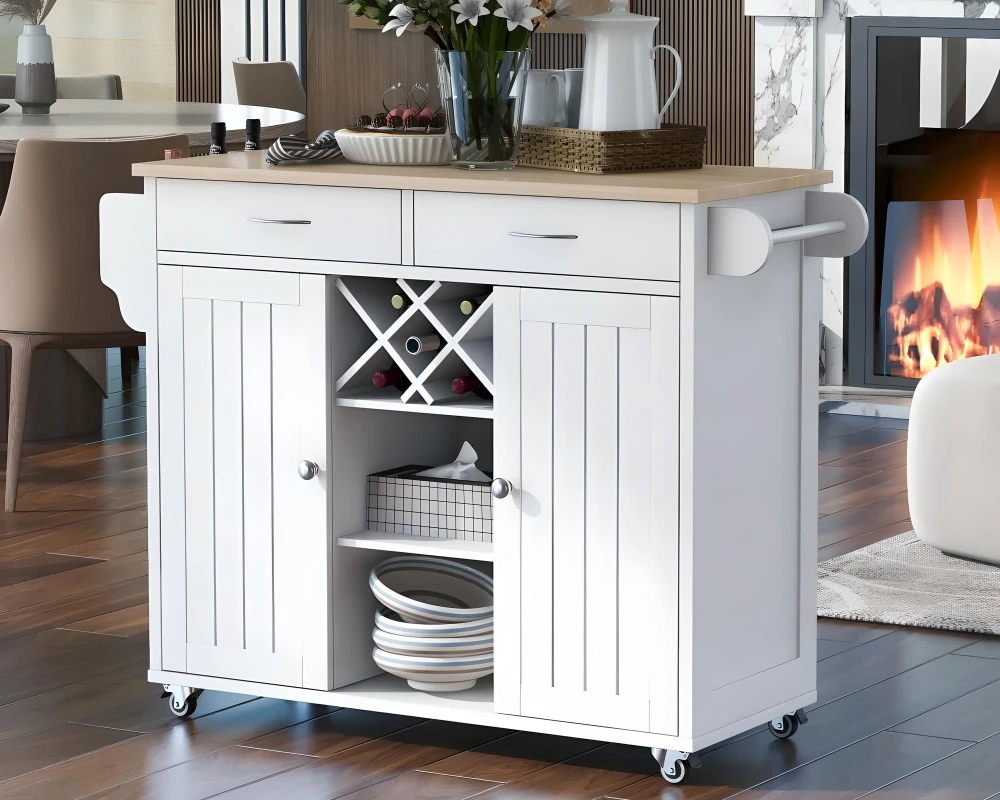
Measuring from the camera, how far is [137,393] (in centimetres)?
559

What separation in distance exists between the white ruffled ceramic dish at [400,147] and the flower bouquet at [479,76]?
7cm

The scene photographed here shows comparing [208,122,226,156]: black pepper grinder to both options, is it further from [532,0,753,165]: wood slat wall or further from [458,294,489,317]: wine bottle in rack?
[532,0,753,165]: wood slat wall

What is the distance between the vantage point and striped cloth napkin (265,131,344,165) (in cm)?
270

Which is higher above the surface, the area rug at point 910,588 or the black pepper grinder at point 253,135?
the black pepper grinder at point 253,135

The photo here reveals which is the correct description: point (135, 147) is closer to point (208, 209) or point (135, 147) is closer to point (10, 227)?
point (10, 227)

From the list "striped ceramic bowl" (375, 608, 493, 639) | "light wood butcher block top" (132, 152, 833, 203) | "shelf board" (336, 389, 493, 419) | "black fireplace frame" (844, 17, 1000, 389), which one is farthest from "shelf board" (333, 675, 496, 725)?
"black fireplace frame" (844, 17, 1000, 389)

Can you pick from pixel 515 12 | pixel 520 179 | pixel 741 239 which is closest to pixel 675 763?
pixel 741 239

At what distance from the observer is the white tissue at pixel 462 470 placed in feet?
9.07

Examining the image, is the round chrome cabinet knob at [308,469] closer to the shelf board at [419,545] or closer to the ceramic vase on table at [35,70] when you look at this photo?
the shelf board at [419,545]

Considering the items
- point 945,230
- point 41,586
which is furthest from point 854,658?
point 945,230

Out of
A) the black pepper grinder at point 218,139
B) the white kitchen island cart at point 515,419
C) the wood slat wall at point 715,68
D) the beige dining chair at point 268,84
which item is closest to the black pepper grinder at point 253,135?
the black pepper grinder at point 218,139

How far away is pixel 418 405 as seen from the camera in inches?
104

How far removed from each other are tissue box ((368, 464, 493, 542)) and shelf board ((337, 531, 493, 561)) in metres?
0.02

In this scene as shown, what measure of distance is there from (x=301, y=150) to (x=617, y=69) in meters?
0.53
